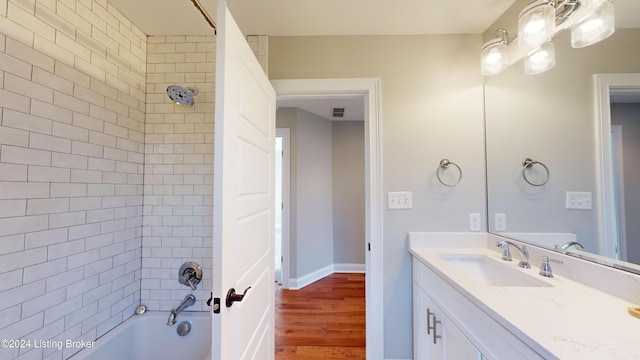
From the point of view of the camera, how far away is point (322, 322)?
2270mm

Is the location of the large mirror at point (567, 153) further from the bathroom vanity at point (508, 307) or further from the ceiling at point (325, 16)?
the ceiling at point (325, 16)

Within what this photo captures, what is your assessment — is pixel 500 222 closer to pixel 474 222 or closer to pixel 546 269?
pixel 474 222

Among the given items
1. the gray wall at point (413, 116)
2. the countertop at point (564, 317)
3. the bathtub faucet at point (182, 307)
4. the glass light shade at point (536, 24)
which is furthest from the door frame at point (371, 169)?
the bathtub faucet at point (182, 307)

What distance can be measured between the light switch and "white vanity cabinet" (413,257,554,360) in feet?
2.39

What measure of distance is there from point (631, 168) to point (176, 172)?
2322mm

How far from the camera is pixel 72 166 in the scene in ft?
3.95

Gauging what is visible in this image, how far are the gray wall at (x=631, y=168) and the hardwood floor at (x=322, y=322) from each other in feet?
5.53

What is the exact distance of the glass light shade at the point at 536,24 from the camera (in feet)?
3.80

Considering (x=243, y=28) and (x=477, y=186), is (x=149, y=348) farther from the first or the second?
(x=477, y=186)

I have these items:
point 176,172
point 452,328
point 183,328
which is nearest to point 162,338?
point 183,328

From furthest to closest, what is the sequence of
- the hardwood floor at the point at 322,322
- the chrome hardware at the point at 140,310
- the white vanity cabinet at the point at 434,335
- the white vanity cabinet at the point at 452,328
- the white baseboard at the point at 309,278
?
1. the white baseboard at the point at 309,278
2. the hardwood floor at the point at 322,322
3. the chrome hardware at the point at 140,310
4. the white vanity cabinet at the point at 434,335
5. the white vanity cabinet at the point at 452,328

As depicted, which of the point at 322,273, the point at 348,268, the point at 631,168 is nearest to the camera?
the point at 631,168

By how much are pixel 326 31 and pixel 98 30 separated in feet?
4.46

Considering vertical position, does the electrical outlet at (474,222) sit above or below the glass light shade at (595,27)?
below
